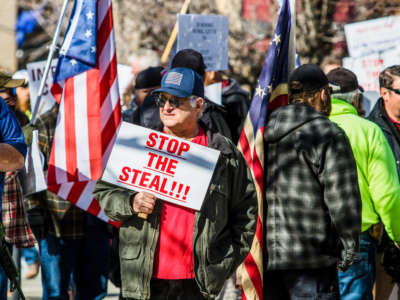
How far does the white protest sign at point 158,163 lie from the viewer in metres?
4.39

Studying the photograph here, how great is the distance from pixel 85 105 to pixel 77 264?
149cm

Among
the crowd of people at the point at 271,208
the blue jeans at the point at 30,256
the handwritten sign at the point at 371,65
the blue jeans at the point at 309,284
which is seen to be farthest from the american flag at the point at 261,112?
the blue jeans at the point at 30,256

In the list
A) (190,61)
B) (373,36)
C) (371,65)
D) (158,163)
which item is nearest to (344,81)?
(190,61)

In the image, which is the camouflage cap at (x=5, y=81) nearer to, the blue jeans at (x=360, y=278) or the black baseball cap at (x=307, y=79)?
the black baseball cap at (x=307, y=79)

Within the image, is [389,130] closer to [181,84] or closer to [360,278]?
[360,278]

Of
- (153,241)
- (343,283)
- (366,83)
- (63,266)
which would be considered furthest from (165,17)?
(153,241)

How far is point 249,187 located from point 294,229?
0.48m

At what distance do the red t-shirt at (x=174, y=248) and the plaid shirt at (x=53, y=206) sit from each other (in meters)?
2.86

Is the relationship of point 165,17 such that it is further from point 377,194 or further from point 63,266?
point 377,194

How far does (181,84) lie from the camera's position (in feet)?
14.8

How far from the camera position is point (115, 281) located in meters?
4.80

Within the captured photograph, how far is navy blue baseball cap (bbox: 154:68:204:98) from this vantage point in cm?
450

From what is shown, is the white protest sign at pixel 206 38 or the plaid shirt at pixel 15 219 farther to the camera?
the white protest sign at pixel 206 38

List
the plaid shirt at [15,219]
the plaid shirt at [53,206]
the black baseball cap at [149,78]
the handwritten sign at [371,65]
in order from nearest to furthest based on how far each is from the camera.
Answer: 1. the plaid shirt at [15,219]
2. the black baseball cap at [149,78]
3. the plaid shirt at [53,206]
4. the handwritten sign at [371,65]
